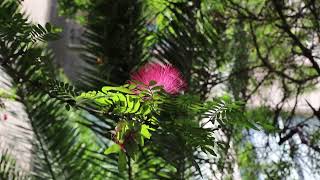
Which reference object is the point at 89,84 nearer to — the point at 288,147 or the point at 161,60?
the point at 161,60

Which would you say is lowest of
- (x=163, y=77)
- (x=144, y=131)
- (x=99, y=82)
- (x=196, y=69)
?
(x=144, y=131)

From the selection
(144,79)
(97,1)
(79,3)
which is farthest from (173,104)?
(79,3)

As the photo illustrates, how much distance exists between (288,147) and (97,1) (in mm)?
1513

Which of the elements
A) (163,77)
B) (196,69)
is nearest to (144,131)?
(163,77)

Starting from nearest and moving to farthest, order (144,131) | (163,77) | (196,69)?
(144,131)
(163,77)
(196,69)

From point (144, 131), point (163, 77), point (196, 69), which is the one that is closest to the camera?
point (144, 131)

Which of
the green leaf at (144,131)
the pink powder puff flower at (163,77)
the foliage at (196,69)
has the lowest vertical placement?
the green leaf at (144,131)

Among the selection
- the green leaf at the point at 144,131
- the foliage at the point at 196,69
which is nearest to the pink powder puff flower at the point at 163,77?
the green leaf at the point at 144,131

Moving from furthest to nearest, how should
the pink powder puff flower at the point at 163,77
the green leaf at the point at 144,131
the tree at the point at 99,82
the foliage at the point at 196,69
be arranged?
the foliage at the point at 196,69 < the tree at the point at 99,82 < the pink powder puff flower at the point at 163,77 < the green leaf at the point at 144,131

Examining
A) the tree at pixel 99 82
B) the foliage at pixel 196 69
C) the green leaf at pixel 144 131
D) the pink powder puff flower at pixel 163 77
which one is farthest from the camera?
the foliage at pixel 196 69

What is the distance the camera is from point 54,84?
1.78 m

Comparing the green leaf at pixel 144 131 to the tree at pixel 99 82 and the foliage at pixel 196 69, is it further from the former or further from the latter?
the foliage at pixel 196 69

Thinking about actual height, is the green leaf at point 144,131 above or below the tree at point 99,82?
below

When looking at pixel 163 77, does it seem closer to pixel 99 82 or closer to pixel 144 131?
pixel 144 131
